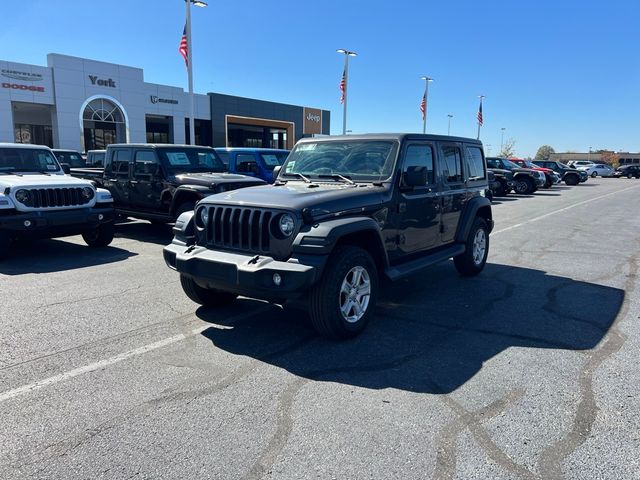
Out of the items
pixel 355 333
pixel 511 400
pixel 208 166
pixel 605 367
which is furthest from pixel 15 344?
pixel 208 166

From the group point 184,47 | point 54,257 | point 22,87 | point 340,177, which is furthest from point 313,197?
point 22,87

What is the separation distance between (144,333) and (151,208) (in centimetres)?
619

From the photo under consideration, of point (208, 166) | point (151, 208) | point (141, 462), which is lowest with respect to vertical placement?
point (141, 462)

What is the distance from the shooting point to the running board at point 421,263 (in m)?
5.00

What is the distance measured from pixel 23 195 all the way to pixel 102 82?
95.0 feet

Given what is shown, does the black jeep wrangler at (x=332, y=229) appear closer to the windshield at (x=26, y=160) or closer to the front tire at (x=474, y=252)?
the front tire at (x=474, y=252)

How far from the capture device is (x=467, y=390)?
3.57m

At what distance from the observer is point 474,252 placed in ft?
22.8

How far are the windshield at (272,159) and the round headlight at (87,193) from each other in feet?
18.8

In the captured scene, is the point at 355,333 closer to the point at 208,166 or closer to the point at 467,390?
the point at 467,390

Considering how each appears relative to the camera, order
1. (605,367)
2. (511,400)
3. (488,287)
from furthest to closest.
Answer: (488,287) → (605,367) → (511,400)

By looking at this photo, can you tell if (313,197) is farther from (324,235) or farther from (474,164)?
(474,164)

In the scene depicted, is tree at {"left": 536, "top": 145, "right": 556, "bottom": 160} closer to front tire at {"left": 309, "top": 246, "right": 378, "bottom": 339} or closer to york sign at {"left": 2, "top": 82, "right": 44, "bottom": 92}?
york sign at {"left": 2, "top": 82, "right": 44, "bottom": 92}

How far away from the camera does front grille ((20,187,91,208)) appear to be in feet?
26.0
